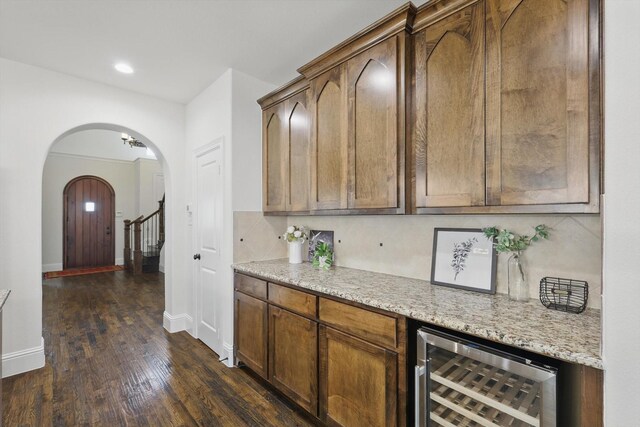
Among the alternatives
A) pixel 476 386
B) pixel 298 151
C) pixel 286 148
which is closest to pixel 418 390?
pixel 476 386

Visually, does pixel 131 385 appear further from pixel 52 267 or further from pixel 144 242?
pixel 52 267

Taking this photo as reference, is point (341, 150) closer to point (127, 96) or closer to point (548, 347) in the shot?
point (548, 347)

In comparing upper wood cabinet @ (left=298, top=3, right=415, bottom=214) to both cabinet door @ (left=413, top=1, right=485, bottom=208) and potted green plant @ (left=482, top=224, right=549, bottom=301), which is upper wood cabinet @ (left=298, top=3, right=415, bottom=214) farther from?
potted green plant @ (left=482, top=224, right=549, bottom=301)

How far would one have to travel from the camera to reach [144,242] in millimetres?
7828

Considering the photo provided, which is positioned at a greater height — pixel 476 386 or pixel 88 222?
pixel 88 222

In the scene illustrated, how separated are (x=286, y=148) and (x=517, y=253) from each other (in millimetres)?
1934

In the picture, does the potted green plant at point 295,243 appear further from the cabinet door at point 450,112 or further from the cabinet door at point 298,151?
the cabinet door at point 450,112

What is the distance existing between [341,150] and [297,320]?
4.08ft

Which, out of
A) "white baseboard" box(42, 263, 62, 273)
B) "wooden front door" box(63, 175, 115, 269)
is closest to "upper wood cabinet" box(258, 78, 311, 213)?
"wooden front door" box(63, 175, 115, 269)

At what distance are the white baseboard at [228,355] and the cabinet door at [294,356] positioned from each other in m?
0.65

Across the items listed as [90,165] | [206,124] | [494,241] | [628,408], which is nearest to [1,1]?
[206,124]

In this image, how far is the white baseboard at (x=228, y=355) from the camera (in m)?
2.81

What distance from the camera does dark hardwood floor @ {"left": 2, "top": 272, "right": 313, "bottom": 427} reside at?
6.88ft

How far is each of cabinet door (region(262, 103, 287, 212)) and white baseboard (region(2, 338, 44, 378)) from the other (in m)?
2.46
